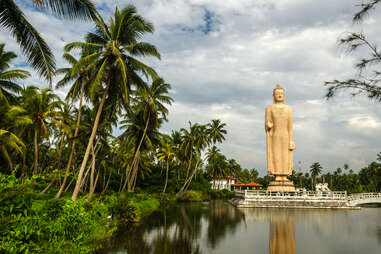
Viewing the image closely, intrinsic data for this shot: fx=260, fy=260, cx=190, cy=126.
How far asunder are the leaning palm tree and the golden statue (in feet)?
61.1

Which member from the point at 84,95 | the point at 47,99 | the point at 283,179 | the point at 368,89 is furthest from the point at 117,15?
the point at 283,179

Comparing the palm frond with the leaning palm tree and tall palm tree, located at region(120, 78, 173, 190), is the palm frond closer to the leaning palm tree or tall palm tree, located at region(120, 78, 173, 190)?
the leaning palm tree

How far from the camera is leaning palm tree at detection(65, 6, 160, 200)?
14.7 m

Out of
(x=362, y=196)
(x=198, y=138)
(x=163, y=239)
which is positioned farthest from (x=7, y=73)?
(x=362, y=196)

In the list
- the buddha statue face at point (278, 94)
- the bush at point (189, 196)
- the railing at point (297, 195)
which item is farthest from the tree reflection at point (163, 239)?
the bush at point (189, 196)

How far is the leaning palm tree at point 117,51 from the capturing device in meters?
14.7

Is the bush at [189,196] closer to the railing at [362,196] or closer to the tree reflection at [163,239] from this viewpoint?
the railing at [362,196]

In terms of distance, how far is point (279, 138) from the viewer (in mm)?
30250

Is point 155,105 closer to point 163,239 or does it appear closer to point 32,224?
point 163,239

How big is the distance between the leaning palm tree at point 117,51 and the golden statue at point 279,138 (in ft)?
61.1

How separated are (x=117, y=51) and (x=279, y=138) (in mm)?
22007

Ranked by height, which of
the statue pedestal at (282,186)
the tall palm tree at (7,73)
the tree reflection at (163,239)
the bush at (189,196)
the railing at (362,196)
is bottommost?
the bush at (189,196)

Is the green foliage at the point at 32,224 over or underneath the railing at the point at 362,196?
over

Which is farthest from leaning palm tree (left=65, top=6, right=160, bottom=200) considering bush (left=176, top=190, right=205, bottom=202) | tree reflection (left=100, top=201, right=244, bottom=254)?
bush (left=176, top=190, right=205, bottom=202)
